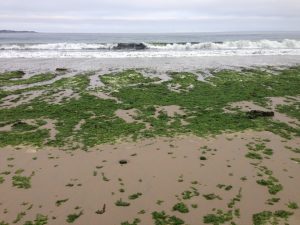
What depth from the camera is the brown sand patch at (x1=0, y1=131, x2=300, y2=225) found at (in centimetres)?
749

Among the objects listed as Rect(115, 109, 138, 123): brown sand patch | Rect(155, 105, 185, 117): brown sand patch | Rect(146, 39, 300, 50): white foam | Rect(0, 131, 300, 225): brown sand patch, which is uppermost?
Rect(146, 39, 300, 50): white foam

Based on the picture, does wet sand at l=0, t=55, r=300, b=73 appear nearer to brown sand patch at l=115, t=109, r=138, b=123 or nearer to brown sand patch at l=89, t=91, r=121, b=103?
brown sand patch at l=89, t=91, r=121, b=103

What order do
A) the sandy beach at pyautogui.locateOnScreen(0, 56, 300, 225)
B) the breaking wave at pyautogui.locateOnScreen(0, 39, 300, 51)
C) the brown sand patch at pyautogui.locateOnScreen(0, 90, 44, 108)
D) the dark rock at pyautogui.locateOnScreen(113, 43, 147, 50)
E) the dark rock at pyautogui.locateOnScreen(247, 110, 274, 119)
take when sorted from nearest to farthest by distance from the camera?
1. the sandy beach at pyautogui.locateOnScreen(0, 56, 300, 225)
2. the dark rock at pyautogui.locateOnScreen(247, 110, 274, 119)
3. the brown sand patch at pyautogui.locateOnScreen(0, 90, 44, 108)
4. the dark rock at pyautogui.locateOnScreen(113, 43, 147, 50)
5. the breaking wave at pyautogui.locateOnScreen(0, 39, 300, 51)

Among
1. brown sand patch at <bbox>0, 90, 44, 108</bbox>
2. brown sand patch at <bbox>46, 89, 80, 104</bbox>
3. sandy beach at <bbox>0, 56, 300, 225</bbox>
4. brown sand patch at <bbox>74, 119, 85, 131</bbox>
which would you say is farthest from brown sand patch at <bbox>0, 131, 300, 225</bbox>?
brown sand patch at <bbox>46, 89, 80, 104</bbox>

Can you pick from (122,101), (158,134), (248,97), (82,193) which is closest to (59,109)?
(122,101)

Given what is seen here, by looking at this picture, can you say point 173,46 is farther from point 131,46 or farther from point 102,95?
point 102,95

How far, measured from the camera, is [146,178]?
29.3 feet

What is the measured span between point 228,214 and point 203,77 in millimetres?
16991

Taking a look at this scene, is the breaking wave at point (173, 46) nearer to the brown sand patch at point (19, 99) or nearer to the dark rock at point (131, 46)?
the dark rock at point (131, 46)

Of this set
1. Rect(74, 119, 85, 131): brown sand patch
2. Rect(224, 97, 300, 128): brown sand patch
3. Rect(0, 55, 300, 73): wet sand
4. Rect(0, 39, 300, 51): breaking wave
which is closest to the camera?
Rect(74, 119, 85, 131): brown sand patch

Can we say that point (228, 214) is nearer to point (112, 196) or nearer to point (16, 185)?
point (112, 196)

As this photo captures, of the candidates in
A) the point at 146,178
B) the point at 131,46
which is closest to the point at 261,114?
the point at 146,178

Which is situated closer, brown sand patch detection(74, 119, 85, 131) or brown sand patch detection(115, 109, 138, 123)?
brown sand patch detection(74, 119, 85, 131)

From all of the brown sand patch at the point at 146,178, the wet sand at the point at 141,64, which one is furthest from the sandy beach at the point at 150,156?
the wet sand at the point at 141,64
